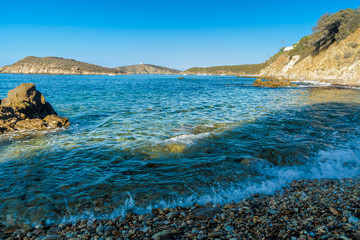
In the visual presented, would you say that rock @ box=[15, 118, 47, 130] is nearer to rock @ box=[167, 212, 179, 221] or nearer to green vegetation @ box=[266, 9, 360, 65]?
rock @ box=[167, 212, 179, 221]

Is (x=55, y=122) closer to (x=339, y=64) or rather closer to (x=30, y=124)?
(x=30, y=124)

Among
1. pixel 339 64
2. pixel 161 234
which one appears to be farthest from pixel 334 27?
pixel 161 234

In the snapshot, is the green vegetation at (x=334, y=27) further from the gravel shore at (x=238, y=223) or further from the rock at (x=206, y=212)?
the rock at (x=206, y=212)

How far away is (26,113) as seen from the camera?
14.9m

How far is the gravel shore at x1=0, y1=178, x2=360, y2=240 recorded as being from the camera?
4123 millimetres

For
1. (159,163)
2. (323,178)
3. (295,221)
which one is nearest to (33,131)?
(159,163)

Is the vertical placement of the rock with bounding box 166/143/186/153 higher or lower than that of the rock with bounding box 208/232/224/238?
higher

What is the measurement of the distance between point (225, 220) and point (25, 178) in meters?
7.12

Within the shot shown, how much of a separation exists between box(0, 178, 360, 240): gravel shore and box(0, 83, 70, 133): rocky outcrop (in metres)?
10.9

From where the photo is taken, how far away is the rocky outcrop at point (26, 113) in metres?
13.2

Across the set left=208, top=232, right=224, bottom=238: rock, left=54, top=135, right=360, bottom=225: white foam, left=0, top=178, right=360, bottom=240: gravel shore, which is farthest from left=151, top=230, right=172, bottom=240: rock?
left=54, top=135, right=360, bottom=225: white foam

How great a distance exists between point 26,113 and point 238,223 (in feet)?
56.5

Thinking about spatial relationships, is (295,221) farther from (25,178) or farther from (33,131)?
(33,131)

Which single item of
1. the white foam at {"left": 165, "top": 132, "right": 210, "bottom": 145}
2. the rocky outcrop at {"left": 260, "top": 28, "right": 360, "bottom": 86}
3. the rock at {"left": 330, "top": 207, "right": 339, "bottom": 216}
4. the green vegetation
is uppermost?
the green vegetation
